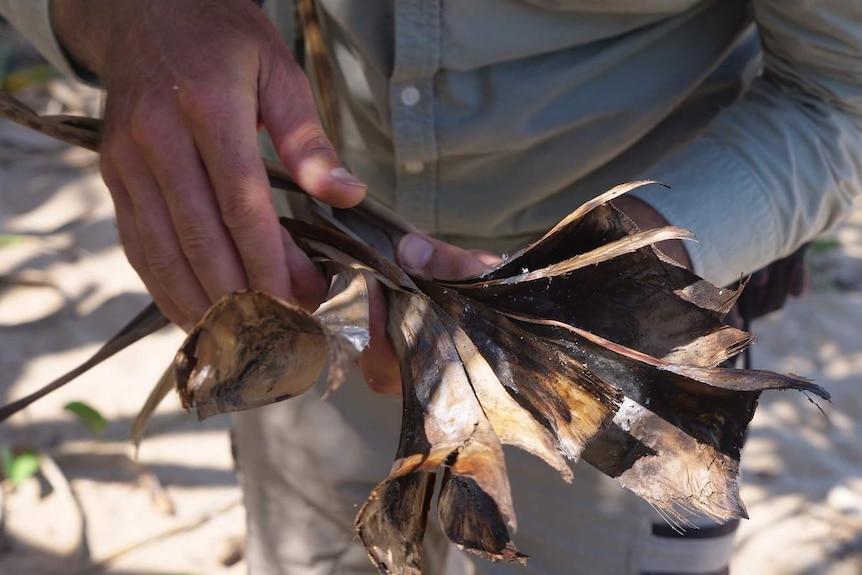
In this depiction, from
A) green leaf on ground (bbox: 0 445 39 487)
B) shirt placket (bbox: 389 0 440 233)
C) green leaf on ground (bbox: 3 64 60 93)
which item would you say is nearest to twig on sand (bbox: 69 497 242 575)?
green leaf on ground (bbox: 0 445 39 487)

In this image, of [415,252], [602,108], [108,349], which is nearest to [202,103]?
[415,252]

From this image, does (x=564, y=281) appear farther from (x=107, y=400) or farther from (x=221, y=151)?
(x=107, y=400)

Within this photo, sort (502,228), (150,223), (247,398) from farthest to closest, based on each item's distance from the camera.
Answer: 1. (502,228)
2. (150,223)
3. (247,398)

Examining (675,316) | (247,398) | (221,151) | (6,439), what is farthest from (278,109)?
(6,439)

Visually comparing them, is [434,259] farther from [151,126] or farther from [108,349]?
[108,349]

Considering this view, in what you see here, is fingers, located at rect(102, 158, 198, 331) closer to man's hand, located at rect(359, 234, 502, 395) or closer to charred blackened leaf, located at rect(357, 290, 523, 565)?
man's hand, located at rect(359, 234, 502, 395)

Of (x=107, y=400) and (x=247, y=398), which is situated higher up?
(x=247, y=398)
